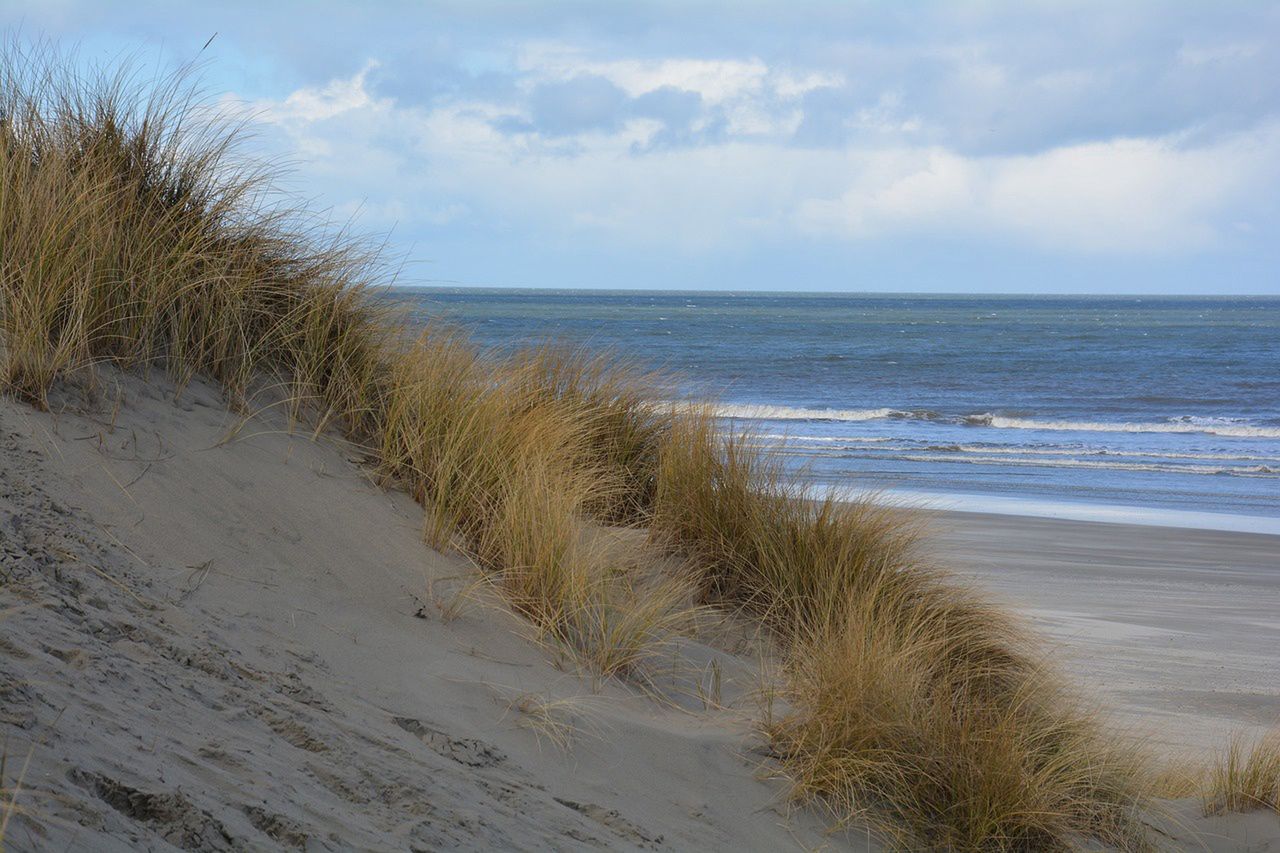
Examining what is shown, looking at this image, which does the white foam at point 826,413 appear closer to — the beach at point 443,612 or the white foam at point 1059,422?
the white foam at point 1059,422

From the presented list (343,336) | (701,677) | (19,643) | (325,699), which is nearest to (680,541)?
(701,677)

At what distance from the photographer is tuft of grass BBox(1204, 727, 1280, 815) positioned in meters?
4.38

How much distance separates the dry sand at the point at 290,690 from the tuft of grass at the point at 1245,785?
124 mm

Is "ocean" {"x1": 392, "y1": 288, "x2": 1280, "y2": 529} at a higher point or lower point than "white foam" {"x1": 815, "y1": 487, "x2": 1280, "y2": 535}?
higher

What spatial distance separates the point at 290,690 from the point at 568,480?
2.04 m

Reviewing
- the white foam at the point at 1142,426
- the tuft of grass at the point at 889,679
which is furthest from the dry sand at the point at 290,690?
the white foam at the point at 1142,426

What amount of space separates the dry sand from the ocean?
191cm

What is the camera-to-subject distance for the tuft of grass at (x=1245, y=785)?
438 centimetres

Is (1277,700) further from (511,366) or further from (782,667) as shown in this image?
(511,366)

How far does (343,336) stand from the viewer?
5355 mm

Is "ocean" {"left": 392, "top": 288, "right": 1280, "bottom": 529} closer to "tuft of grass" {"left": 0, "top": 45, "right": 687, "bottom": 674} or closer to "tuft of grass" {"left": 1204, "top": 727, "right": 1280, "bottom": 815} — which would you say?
"tuft of grass" {"left": 0, "top": 45, "right": 687, "bottom": 674}

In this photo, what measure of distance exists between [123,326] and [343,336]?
1092 mm

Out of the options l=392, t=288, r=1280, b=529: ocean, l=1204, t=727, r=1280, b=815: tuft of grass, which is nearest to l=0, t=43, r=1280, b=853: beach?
l=1204, t=727, r=1280, b=815: tuft of grass

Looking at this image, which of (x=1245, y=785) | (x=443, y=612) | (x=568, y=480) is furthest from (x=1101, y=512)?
(x=443, y=612)
